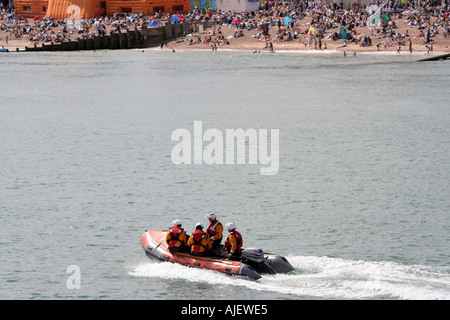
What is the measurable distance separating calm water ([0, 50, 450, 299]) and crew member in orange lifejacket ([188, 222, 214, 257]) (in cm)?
66

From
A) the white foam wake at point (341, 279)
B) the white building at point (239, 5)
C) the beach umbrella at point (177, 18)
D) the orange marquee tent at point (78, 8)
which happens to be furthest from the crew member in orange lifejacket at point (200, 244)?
the orange marquee tent at point (78, 8)

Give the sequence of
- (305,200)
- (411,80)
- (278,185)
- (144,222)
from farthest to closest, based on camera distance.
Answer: (411,80)
(278,185)
(305,200)
(144,222)

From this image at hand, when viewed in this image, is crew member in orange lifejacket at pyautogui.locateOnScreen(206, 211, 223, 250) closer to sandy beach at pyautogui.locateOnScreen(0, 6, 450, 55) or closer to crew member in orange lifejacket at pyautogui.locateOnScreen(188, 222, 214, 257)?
crew member in orange lifejacket at pyautogui.locateOnScreen(188, 222, 214, 257)

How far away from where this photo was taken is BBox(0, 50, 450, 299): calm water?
23.8 m

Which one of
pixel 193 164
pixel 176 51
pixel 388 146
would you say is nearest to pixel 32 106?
pixel 193 164

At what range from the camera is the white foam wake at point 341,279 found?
73.0ft

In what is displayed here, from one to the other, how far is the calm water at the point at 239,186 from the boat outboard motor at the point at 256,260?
0.47 m

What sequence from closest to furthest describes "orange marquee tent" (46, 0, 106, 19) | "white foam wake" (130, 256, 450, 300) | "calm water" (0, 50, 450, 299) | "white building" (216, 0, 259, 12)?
"white foam wake" (130, 256, 450, 300) < "calm water" (0, 50, 450, 299) < "white building" (216, 0, 259, 12) < "orange marquee tent" (46, 0, 106, 19)

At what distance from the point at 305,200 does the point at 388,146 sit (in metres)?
12.0

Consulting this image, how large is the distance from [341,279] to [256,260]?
2711 millimetres

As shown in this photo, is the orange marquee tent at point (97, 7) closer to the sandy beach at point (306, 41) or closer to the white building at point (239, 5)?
the sandy beach at point (306, 41)

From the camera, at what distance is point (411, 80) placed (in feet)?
221

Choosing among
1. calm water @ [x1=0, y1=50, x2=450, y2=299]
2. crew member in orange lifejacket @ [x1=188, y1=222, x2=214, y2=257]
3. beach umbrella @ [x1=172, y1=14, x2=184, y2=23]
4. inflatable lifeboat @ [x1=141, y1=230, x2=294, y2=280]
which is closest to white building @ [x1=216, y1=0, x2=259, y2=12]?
beach umbrella @ [x1=172, y1=14, x2=184, y2=23]
